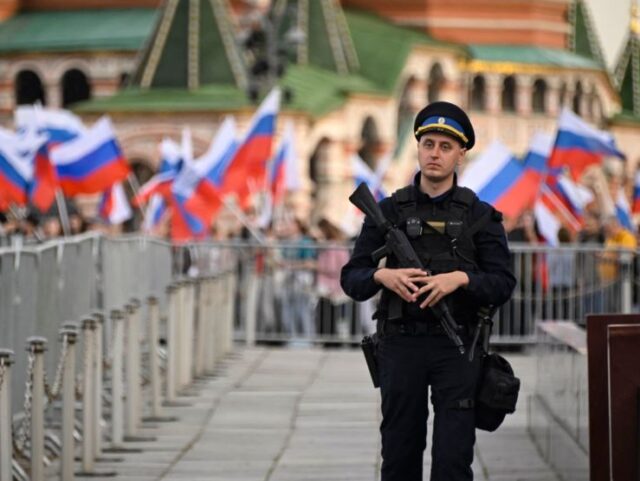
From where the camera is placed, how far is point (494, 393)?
10.6 meters

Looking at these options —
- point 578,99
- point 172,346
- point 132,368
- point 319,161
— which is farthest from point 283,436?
point 578,99

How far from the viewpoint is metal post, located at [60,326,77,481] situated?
14000 mm

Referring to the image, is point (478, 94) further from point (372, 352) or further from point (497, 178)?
point (372, 352)

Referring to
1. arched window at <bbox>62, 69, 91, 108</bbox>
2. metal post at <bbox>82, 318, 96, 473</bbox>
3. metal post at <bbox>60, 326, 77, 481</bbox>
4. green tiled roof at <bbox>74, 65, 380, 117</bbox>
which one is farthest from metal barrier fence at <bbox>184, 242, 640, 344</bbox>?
arched window at <bbox>62, 69, 91, 108</bbox>

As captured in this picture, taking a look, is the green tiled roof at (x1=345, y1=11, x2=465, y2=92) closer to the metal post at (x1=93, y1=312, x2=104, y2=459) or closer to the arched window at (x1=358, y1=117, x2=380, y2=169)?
the arched window at (x1=358, y1=117, x2=380, y2=169)

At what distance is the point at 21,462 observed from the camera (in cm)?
1525

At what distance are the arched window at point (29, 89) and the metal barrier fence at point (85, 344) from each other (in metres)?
44.8

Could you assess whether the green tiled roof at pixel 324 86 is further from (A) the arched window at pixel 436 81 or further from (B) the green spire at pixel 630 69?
(B) the green spire at pixel 630 69

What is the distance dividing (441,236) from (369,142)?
57.5m

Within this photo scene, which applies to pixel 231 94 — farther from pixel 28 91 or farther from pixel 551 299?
pixel 551 299

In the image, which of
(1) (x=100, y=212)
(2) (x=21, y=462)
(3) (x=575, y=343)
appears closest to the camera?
(3) (x=575, y=343)

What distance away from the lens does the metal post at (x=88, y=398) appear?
14906 mm

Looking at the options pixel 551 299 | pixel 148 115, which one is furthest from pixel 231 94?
pixel 551 299

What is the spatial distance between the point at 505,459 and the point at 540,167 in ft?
48.5
